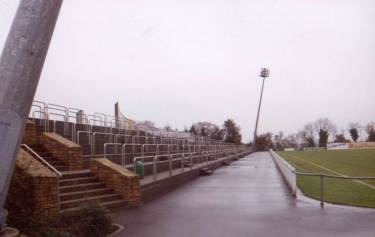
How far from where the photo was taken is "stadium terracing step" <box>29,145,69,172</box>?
1458 centimetres

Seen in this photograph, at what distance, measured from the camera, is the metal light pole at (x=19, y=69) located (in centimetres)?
504

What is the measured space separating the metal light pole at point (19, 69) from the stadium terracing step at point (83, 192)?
6.33 m

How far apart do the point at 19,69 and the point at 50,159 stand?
10.4m

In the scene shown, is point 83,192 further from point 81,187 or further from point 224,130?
point 224,130

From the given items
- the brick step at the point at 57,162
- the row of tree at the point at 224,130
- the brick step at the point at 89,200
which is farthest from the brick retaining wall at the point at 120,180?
the row of tree at the point at 224,130

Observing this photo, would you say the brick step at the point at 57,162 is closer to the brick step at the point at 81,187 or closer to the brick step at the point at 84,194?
the brick step at the point at 81,187

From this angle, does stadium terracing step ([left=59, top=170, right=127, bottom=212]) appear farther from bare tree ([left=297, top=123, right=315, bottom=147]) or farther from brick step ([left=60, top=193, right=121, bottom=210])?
bare tree ([left=297, top=123, right=315, bottom=147])

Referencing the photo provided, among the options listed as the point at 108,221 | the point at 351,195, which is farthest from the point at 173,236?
the point at 351,195

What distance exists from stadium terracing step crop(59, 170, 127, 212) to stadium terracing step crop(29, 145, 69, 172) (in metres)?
0.75

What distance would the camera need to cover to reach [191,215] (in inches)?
460

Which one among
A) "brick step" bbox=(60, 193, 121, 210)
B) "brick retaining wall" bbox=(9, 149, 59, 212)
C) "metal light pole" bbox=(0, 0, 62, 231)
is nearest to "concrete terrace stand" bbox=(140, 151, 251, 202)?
"brick step" bbox=(60, 193, 121, 210)

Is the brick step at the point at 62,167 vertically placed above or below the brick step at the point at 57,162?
below

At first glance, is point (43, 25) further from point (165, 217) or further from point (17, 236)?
point (165, 217)

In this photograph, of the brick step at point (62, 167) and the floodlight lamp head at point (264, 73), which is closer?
the brick step at point (62, 167)
